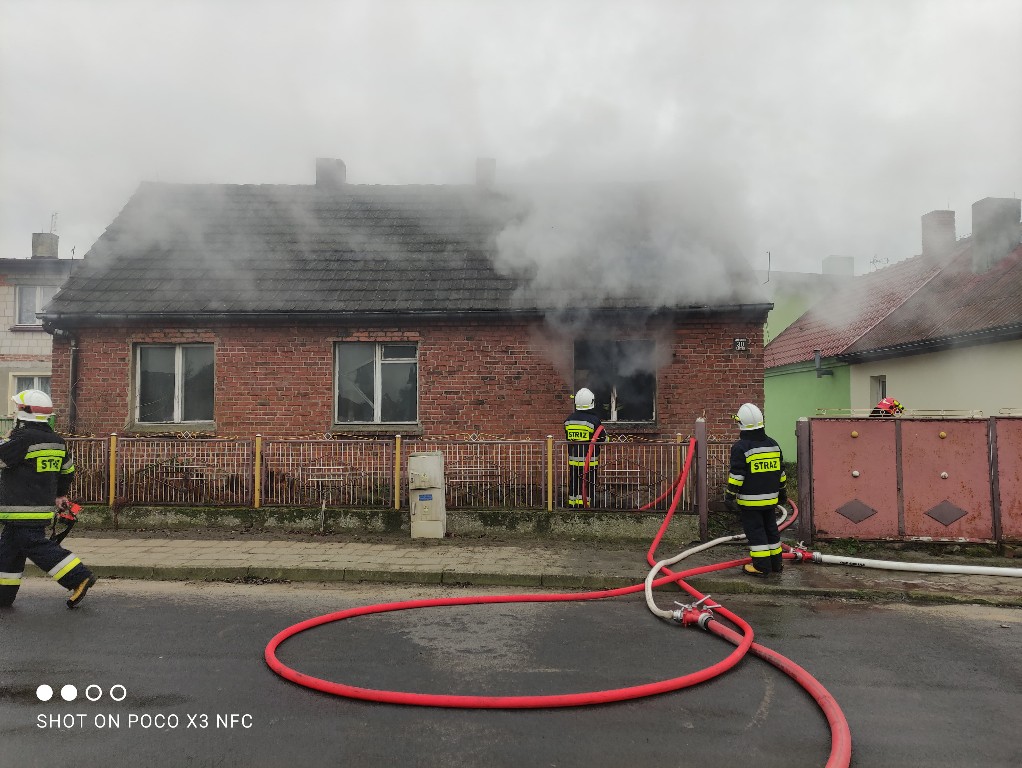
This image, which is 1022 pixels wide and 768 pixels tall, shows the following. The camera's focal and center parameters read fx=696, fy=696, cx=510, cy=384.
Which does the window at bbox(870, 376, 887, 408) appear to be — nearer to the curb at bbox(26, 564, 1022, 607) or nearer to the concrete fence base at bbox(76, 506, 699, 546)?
the concrete fence base at bbox(76, 506, 699, 546)

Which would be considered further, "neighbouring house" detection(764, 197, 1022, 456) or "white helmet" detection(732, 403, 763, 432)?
"neighbouring house" detection(764, 197, 1022, 456)

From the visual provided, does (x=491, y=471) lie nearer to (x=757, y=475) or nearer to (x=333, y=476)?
(x=333, y=476)

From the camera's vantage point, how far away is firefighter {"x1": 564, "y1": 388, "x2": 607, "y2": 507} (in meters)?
8.60

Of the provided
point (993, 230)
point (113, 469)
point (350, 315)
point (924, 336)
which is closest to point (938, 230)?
point (993, 230)

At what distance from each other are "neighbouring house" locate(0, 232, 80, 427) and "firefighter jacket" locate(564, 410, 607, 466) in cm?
2108

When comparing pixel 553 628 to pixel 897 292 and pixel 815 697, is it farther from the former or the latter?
pixel 897 292

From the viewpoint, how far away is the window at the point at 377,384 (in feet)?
34.7

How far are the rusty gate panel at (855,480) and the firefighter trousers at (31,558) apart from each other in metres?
7.22

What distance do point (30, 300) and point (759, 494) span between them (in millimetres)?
25576

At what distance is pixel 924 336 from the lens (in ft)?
44.2

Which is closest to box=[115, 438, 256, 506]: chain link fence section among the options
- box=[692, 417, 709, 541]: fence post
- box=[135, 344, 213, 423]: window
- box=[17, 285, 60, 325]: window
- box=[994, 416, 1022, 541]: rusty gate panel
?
box=[135, 344, 213, 423]: window

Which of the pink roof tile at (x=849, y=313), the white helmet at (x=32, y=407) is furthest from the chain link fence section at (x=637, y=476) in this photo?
the pink roof tile at (x=849, y=313)

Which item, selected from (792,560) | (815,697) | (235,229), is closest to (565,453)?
(792,560)

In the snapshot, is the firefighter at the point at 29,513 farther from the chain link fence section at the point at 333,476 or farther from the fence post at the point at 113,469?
the fence post at the point at 113,469
